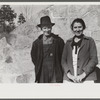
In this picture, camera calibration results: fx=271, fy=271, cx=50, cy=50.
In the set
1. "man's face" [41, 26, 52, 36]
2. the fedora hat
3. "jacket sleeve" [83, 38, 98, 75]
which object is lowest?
"jacket sleeve" [83, 38, 98, 75]

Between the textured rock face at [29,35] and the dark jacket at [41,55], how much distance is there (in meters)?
0.03

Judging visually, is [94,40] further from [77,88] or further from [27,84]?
[27,84]

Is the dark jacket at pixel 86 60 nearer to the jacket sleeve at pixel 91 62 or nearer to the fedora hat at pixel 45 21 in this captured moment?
the jacket sleeve at pixel 91 62

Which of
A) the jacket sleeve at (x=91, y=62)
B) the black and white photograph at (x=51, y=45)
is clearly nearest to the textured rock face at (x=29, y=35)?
the black and white photograph at (x=51, y=45)

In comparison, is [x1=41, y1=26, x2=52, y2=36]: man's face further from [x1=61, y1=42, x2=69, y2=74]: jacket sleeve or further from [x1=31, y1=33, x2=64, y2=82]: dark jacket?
[x1=61, y1=42, x2=69, y2=74]: jacket sleeve

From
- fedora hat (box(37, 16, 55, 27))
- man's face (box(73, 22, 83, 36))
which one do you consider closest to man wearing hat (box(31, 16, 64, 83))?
fedora hat (box(37, 16, 55, 27))

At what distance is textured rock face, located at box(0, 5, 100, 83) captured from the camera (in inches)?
84.3

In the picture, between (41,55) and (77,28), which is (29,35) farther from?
(77,28)

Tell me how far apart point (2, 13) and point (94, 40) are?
2.51 ft

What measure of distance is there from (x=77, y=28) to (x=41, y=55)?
1.16 ft

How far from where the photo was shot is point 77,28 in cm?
213

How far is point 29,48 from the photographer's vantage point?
2.15m

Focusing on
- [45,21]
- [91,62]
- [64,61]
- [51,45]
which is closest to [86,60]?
[91,62]

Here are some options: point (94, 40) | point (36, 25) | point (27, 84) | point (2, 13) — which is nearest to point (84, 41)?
point (94, 40)
